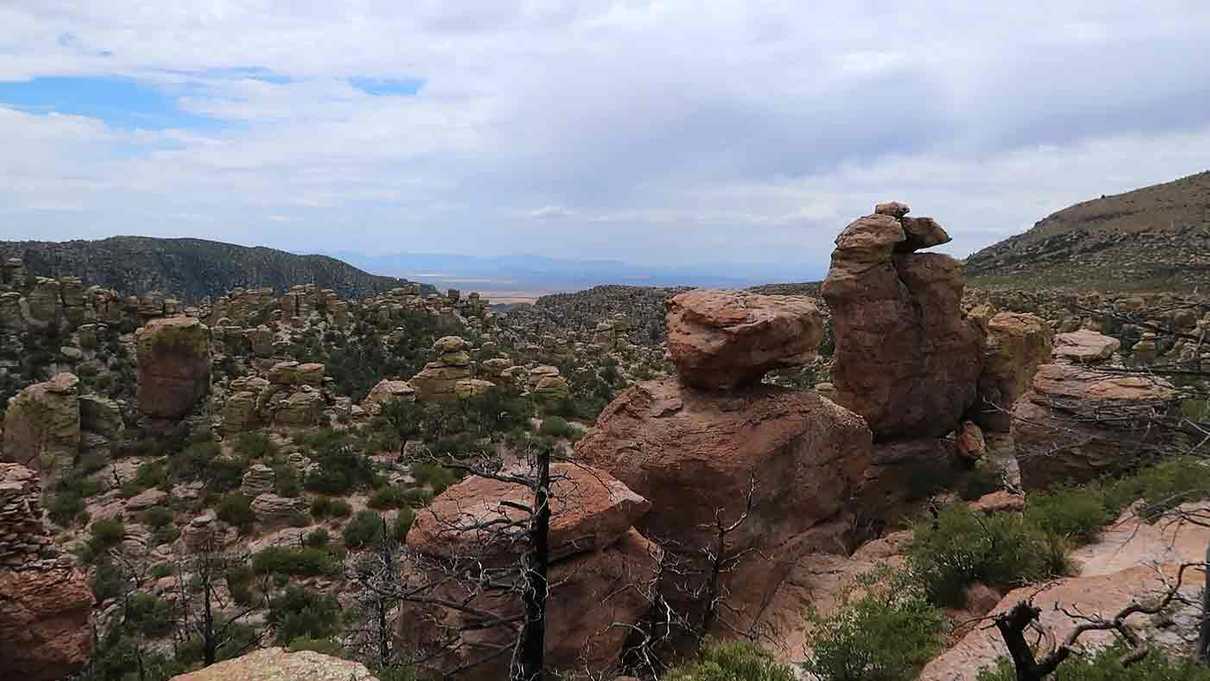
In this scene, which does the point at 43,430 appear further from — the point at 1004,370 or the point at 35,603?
the point at 1004,370

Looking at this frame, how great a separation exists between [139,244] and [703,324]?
255ft

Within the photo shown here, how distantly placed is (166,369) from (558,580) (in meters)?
20.4

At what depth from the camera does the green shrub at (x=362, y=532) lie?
1507 cm

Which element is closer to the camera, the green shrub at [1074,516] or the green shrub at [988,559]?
the green shrub at [988,559]

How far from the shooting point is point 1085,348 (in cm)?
1456

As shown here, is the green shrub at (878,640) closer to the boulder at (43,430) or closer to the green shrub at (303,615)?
the green shrub at (303,615)

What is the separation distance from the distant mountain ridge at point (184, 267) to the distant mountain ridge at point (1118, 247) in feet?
188

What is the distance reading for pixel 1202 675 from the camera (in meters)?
4.94

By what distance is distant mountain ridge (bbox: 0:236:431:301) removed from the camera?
178 ft

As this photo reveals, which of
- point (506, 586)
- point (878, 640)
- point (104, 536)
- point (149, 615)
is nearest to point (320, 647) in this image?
point (506, 586)

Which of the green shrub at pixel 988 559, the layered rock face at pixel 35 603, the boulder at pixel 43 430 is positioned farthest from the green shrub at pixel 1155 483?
the boulder at pixel 43 430

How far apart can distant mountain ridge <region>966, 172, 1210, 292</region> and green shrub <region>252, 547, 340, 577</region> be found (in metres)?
45.4

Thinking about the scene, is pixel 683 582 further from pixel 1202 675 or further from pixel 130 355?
pixel 130 355

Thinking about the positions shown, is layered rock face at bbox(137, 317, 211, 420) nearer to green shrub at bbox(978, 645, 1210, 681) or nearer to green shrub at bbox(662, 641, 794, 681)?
green shrub at bbox(662, 641, 794, 681)
